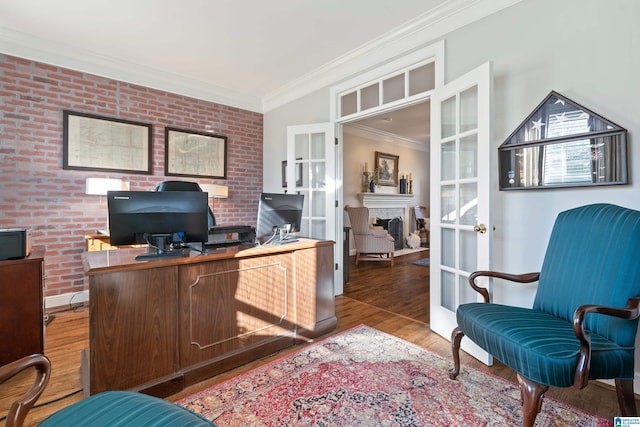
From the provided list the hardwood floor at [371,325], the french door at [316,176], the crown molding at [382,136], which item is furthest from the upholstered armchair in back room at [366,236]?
the french door at [316,176]

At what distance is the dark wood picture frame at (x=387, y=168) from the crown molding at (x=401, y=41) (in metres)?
2.95

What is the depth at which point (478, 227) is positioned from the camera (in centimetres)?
209

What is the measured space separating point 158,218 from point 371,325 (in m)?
1.99

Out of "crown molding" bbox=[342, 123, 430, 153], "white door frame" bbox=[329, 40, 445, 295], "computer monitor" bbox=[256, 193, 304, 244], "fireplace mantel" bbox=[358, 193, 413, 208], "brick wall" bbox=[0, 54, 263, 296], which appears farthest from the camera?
"fireplace mantel" bbox=[358, 193, 413, 208]

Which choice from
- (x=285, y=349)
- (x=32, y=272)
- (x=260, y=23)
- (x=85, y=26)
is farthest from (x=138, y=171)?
(x=285, y=349)

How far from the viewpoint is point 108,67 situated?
3.46 meters

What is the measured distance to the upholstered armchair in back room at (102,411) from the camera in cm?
85

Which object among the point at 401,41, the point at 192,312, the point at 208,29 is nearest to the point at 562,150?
the point at 401,41

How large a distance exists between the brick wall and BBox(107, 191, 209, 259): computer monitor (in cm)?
217

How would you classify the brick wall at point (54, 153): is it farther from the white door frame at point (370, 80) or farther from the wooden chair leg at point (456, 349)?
the wooden chair leg at point (456, 349)

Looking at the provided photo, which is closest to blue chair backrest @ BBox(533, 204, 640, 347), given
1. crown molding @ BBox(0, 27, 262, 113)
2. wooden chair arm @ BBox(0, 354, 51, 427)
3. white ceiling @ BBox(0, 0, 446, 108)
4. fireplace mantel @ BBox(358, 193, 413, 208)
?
white ceiling @ BBox(0, 0, 446, 108)

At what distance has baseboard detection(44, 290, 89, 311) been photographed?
10.3 ft

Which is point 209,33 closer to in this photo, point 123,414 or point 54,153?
point 54,153

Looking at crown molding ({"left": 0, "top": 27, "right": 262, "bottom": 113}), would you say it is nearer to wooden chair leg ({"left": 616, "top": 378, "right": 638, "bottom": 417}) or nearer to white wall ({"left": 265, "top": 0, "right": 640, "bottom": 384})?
white wall ({"left": 265, "top": 0, "right": 640, "bottom": 384})
